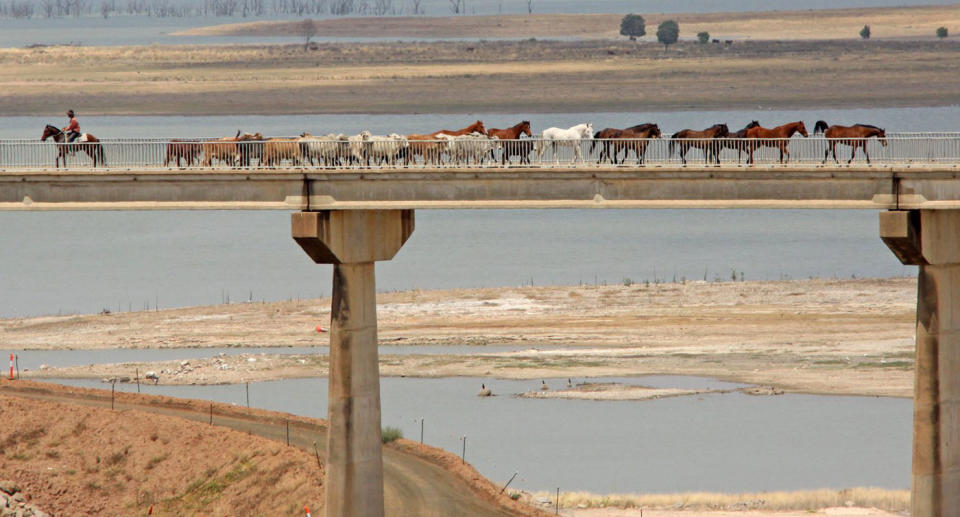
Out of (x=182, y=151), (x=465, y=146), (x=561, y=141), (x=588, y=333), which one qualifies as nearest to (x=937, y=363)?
(x=561, y=141)

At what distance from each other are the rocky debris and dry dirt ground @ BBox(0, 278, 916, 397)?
15.9 metres

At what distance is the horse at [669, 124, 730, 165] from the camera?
5181 cm

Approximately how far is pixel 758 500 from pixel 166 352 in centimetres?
3312

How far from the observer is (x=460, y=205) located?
51156mm

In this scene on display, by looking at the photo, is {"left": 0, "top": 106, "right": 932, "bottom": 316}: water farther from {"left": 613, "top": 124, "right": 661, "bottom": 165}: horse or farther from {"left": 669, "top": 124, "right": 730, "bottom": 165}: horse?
{"left": 669, "top": 124, "right": 730, "bottom": 165}: horse

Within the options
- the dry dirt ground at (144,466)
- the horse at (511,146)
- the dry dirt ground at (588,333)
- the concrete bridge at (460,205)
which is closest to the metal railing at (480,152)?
the horse at (511,146)

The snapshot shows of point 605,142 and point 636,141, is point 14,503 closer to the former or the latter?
point 605,142

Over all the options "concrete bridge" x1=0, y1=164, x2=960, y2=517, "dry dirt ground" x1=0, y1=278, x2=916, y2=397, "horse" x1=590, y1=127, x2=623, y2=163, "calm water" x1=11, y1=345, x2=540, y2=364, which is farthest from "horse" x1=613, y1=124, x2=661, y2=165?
"calm water" x1=11, y1=345, x2=540, y2=364

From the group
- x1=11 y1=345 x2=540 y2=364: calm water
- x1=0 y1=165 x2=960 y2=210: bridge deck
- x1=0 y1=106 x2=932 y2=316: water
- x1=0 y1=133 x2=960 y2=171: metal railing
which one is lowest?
x1=11 y1=345 x2=540 y2=364: calm water

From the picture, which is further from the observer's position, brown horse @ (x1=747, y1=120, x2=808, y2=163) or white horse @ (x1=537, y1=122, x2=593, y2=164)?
white horse @ (x1=537, y1=122, x2=593, y2=164)

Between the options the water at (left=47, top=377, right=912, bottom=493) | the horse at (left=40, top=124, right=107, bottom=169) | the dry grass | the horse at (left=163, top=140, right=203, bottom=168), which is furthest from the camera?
the water at (left=47, top=377, right=912, bottom=493)

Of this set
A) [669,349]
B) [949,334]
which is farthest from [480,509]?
[669,349]

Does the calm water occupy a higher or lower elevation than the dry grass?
higher

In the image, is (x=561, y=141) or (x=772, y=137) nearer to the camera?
(x=561, y=141)
